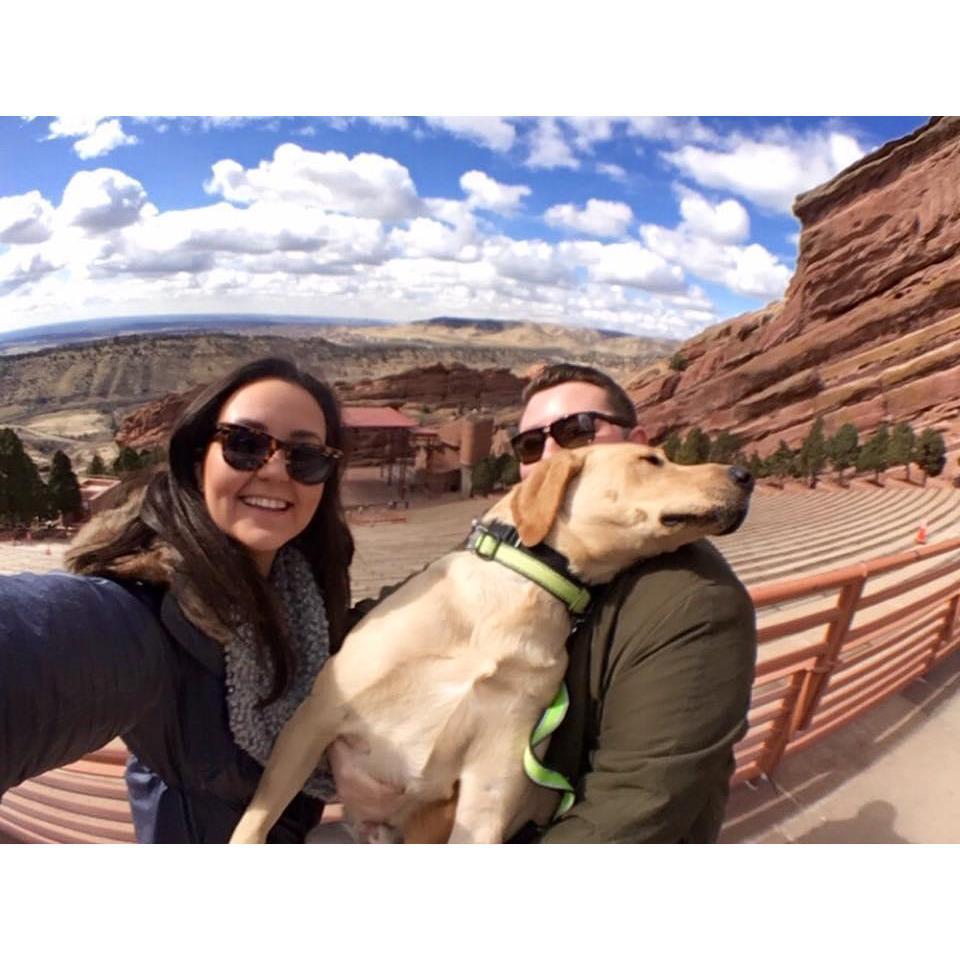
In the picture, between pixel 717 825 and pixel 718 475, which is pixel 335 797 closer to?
pixel 717 825

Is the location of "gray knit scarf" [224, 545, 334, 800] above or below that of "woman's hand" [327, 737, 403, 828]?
above

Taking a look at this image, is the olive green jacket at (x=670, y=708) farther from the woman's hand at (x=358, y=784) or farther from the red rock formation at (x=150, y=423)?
the red rock formation at (x=150, y=423)

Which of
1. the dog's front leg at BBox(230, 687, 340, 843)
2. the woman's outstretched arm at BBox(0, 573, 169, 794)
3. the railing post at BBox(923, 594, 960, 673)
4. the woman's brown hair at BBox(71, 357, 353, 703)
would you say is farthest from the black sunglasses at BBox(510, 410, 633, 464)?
the railing post at BBox(923, 594, 960, 673)

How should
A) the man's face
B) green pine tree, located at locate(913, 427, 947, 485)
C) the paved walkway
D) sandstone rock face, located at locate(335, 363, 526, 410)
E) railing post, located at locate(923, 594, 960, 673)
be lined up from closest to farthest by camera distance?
the man's face, the paved walkway, sandstone rock face, located at locate(335, 363, 526, 410), green pine tree, located at locate(913, 427, 947, 485), railing post, located at locate(923, 594, 960, 673)

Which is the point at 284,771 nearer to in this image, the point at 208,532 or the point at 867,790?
the point at 208,532

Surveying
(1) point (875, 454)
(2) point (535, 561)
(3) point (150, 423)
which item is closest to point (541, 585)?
(2) point (535, 561)

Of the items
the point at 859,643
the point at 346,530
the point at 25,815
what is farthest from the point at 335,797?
the point at 859,643

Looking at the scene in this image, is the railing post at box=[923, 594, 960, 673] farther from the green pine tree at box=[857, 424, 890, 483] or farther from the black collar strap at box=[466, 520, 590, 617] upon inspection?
the black collar strap at box=[466, 520, 590, 617]

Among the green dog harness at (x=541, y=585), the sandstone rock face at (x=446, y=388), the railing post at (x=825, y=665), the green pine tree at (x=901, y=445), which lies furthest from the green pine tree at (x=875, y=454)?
the green dog harness at (x=541, y=585)
